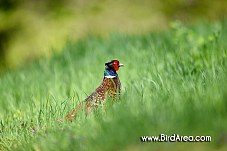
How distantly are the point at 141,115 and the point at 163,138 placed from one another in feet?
0.86

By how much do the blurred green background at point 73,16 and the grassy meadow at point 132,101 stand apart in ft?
14.3

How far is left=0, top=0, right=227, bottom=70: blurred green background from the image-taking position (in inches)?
429

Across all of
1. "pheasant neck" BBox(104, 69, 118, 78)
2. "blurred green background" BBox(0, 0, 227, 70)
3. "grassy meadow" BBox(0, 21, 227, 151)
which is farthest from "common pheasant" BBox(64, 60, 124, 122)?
"blurred green background" BBox(0, 0, 227, 70)

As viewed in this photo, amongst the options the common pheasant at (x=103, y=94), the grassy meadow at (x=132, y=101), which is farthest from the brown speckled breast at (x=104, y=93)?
the grassy meadow at (x=132, y=101)

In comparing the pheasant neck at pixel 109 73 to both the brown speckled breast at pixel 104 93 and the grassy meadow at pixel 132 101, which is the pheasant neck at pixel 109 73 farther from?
the grassy meadow at pixel 132 101

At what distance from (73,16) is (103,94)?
295 inches

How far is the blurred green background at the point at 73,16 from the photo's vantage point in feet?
35.7

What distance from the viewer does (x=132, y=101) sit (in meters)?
3.36

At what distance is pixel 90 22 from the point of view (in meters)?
10.9

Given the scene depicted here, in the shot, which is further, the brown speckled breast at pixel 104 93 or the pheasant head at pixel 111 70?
the pheasant head at pixel 111 70

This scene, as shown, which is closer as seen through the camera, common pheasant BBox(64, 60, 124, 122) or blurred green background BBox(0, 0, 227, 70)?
common pheasant BBox(64, 60, 124, 122)

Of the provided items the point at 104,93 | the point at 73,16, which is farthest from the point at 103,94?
the point at 73,16

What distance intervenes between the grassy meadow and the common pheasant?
101 mm

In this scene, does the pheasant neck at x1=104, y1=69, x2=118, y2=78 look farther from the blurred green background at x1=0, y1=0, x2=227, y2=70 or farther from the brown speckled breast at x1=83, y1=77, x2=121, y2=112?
the blurred green background at x1=0, y1=0, x2=227, y2=70
